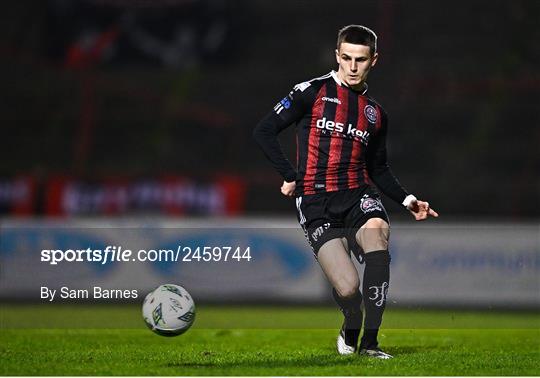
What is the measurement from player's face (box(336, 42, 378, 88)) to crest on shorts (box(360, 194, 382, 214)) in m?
0.64

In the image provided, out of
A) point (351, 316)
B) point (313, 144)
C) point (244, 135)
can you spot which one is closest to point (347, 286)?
point (351, 316)

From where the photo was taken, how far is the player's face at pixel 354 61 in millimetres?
5832

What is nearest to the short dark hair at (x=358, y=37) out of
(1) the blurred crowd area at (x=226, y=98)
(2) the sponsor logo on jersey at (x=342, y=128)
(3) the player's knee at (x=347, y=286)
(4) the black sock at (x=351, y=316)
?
(2) the sponsor logo on jersey at (x=342, y=128)

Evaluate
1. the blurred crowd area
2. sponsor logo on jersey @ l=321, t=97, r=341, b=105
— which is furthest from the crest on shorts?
the blurred crowd area

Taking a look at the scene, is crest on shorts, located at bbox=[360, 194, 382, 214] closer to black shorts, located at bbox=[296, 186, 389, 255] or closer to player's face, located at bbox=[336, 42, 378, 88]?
black shorts, located at bbox=[296, 186, 389, 255]

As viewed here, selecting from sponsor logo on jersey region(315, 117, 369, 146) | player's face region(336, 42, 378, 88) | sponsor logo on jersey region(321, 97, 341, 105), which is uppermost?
player's face region(336, 42, 378, 88)

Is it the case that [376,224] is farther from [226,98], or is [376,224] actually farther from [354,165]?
[226,98]

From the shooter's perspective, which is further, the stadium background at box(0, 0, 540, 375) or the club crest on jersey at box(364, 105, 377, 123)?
Result: the stadium background at box(0, 0, 540, 375)

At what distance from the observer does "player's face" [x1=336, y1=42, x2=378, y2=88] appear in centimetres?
583

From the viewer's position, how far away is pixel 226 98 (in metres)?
17.2

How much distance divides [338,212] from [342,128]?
0.46m

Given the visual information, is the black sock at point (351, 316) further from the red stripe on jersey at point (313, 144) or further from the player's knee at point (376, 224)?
the red stripe on jersey at point (313, 144)

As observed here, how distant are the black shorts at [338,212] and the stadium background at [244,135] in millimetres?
5688

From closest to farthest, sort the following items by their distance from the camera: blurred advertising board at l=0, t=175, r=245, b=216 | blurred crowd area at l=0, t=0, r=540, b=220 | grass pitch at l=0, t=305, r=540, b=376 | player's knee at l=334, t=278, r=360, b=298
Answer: grass pitch at l=0, t=305, r=540, b=376
player's knee at l=334, t=278, r=360, b=298
blurred advertising board at l=0, t=175, r=245, b=216
blurred crowd area at l=0, t=0, r=540, b=220
